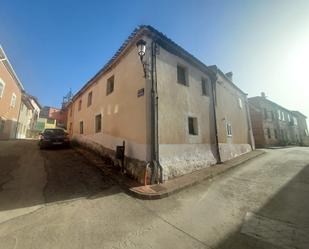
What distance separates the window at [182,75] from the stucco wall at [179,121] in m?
0.20

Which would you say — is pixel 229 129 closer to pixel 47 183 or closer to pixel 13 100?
pixel 47 183

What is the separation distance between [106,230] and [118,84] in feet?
22.4

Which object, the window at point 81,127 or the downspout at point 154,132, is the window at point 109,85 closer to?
the downspout at point 154,132

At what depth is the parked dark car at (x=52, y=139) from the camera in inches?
446

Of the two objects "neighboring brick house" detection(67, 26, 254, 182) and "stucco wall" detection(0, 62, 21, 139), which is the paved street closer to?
"neighboring brick house" detection(67, 26, 254, 182)

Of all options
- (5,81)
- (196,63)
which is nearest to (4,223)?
(196,63)

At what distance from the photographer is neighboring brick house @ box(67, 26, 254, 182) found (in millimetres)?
6293

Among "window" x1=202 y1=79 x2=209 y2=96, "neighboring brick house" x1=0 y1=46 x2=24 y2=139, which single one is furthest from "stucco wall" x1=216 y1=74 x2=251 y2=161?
"neighboring brick house" x1=0 y1=46 x2=24 y2=139

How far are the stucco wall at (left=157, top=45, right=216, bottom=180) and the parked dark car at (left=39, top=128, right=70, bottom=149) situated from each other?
8875 mm

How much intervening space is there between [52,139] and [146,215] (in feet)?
34.4

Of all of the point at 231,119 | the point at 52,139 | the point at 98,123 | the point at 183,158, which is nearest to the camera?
the point at 183,158

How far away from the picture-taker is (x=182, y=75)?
8523mm

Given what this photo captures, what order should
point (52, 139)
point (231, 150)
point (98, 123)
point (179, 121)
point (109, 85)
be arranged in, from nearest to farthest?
point (179, 121) < point (109, 85) < point (98, 123) < point (231, 150) < point (52, 139)

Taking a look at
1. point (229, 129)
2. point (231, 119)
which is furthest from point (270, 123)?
point (229, 129)
